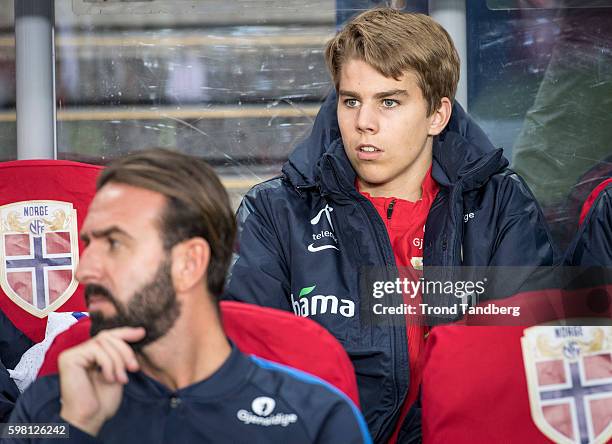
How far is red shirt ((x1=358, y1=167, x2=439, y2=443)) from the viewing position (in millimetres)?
1613

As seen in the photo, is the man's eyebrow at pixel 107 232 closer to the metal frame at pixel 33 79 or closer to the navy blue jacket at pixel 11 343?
the navy blue jacket at pixel 11 343

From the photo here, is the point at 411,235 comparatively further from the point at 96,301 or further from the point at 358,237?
the point at 96,301

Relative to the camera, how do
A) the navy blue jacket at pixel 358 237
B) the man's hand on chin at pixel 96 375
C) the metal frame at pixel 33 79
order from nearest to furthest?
the man's hand on chin at pixel 96 375
the navy blue jacket at pixel 358 237
the metal frame at pixel 33 79

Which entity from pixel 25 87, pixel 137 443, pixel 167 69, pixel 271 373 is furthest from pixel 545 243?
pixel 25 87

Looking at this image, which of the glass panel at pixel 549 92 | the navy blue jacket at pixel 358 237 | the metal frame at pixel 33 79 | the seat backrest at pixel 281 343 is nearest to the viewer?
the seat backrest at pixel 281 343

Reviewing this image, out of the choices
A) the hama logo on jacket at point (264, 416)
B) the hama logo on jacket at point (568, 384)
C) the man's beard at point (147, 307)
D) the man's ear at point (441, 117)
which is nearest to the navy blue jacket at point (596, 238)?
the man's ear at point (441, 117)

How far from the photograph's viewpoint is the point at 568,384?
1.21 metres

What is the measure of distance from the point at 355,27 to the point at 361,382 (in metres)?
0.64

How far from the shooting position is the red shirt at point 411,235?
63.5 inches

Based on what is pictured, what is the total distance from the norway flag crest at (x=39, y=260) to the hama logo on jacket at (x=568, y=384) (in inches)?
37.3

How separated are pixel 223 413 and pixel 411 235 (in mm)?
719

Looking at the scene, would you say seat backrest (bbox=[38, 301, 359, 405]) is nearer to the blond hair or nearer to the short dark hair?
the short dark hair

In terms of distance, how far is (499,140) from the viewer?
2.53m

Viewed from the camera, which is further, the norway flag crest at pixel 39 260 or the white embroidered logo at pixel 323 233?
the norway flag crest at pixel 39 260
